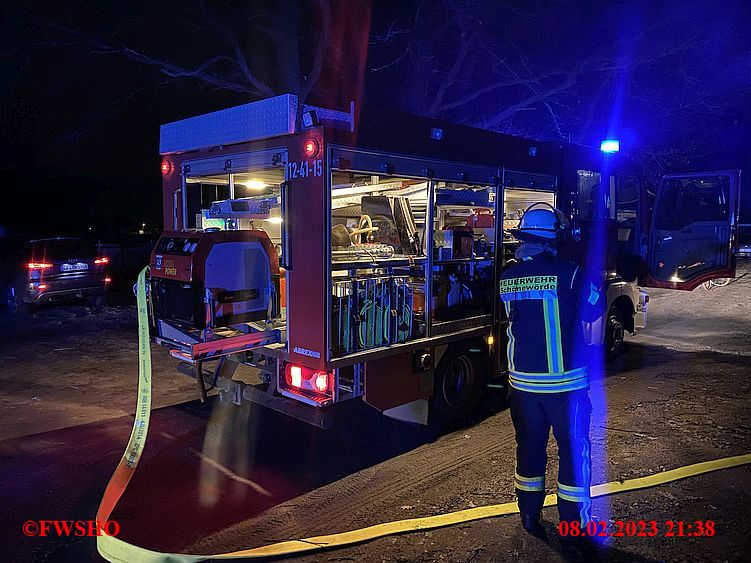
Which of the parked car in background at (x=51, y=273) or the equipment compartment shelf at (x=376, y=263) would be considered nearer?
the equipment compartment shelf at (x=376, y=263)

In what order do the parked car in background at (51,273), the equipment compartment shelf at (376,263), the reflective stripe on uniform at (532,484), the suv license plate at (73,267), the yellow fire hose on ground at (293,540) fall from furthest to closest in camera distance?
the suv license plate at (73,267), the parked car in background at (51,273), the equipment compartment shelf at (376,263), the reflective stripe on uniform at (532,484), the yellow fire hose on ground at (293,540)

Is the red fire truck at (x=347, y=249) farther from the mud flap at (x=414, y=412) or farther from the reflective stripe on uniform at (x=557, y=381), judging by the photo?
the reflective stripe on uniform at (x=557, y=381)

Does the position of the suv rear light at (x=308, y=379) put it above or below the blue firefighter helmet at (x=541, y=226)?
below

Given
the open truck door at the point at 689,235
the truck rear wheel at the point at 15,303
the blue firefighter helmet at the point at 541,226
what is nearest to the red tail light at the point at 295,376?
the blue firefighter helmet at the point at 541,226

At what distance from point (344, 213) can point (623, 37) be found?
464 inches

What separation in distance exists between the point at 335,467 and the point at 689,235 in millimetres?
6458

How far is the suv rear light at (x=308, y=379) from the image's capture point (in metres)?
4.58

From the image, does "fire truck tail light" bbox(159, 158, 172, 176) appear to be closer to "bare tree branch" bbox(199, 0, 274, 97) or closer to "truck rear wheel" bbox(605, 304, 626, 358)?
"truck rear wheel" bbox(605, 304, 626, 358)

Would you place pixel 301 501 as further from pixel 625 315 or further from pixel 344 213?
pixel 625 315

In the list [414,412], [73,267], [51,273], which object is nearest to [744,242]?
[414,412]

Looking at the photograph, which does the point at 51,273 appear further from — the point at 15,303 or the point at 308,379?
the point at 308,379

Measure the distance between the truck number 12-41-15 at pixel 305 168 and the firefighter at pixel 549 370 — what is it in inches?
62.5

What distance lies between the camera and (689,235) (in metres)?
8.52

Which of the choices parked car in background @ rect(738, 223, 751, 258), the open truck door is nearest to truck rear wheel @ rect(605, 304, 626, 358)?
the open truck door
